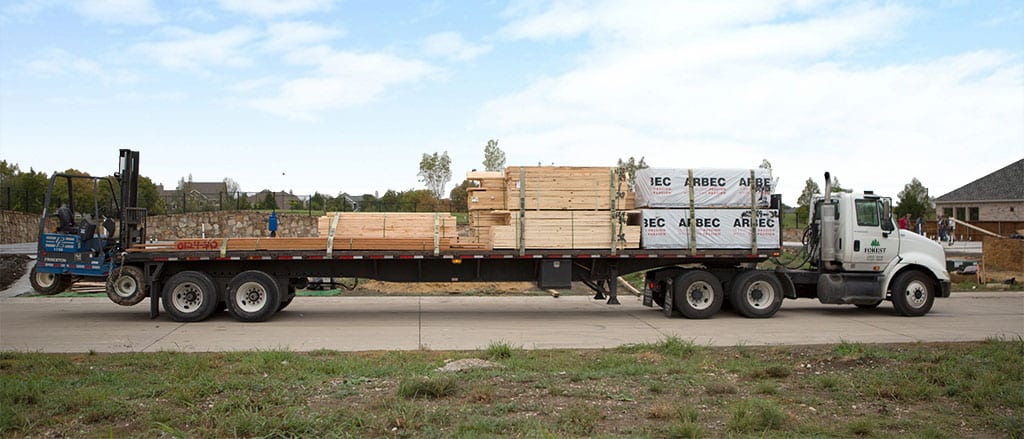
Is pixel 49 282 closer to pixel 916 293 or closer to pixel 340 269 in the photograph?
pixel 340 269

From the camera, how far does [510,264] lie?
48.9 feet

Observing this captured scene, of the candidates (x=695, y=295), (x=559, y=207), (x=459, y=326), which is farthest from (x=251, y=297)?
(x=695, y=295)

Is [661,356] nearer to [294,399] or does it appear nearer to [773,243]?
[294,399]

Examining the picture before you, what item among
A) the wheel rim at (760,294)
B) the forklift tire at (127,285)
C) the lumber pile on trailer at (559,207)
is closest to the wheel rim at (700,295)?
the wheel rim at (760,294)

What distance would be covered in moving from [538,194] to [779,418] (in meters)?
8.10

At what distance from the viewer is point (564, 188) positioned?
14.3m

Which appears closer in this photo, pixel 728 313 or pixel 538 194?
pixel 538 194

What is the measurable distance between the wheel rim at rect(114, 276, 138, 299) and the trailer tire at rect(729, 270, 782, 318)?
11102 mm

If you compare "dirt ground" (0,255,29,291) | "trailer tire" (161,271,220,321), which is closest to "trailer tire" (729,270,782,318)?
"trailer tire" (161,271,220,321)

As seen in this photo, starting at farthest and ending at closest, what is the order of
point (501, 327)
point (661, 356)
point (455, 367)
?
point (501, 327)
point (661, 356)
point (455, 367)

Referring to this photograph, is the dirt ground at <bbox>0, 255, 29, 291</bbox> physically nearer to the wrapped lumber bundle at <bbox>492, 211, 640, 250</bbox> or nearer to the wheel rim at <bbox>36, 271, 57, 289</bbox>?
the wheel rim at <bbox>36, 271, 57, 289</bbox>

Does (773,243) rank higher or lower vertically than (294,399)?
higher

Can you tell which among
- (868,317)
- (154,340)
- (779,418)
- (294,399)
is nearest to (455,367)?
(294,399)

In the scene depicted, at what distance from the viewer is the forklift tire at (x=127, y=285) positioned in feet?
45.8
